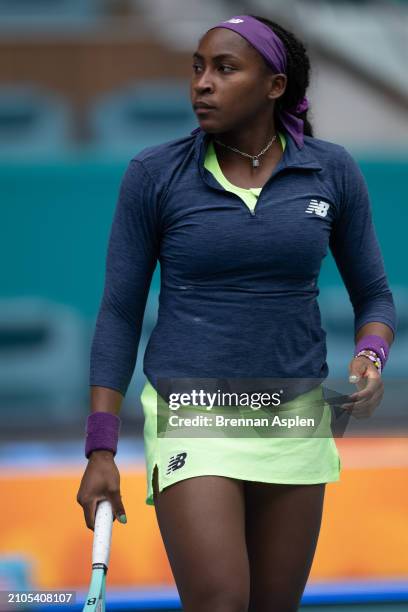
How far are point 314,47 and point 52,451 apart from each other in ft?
9.00

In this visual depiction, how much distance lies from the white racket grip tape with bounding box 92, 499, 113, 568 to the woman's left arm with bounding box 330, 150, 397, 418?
1.77 feet

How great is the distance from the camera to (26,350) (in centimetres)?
689

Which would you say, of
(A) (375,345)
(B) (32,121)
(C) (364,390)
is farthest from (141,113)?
(C) (364,390)

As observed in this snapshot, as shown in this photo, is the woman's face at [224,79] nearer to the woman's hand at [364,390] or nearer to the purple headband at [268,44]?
the purple headband at [268,44]

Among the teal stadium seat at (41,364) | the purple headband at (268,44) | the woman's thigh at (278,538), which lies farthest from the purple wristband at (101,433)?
the teal stadium seat at (41,364)

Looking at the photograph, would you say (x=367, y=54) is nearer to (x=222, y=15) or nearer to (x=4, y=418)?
(x=222, y=15)

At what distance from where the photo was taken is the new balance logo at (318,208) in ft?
7.73

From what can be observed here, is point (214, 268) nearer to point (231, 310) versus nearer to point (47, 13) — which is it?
point (231, 310)

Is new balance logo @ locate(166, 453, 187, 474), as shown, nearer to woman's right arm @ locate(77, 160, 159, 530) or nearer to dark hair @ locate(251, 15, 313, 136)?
woman's right arm @ locate(77, 160, 159, 530)

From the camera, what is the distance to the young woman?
226 centimetres

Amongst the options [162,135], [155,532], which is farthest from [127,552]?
[162,135]

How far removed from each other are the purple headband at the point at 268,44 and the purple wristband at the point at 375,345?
40cm

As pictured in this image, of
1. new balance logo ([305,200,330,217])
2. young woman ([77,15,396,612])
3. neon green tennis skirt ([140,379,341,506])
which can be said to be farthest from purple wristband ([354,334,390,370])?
new balance logo ([305,200,330,217])

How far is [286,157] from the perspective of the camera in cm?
241
